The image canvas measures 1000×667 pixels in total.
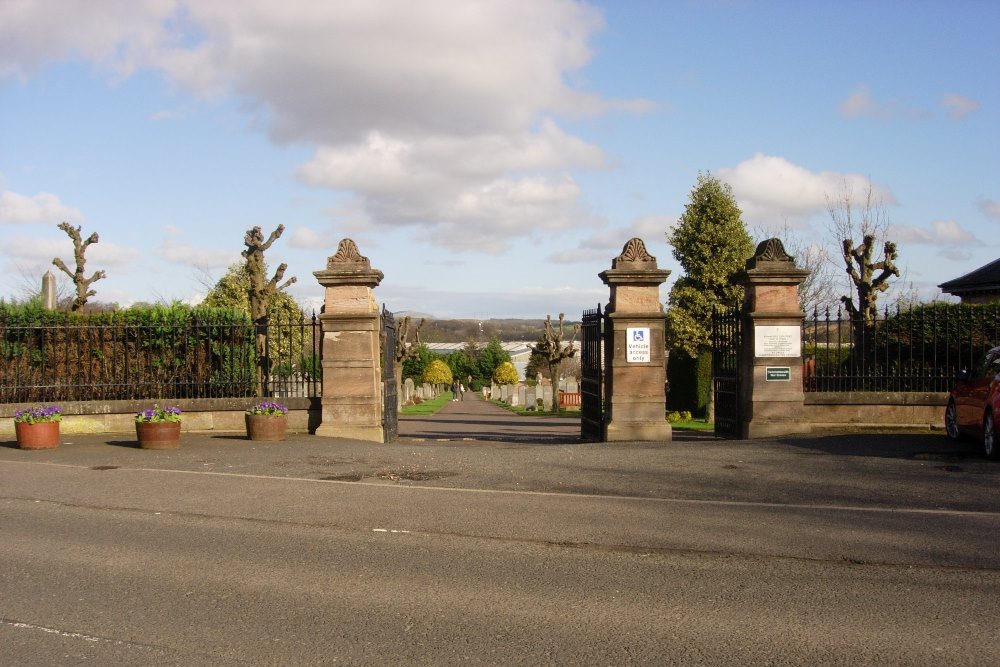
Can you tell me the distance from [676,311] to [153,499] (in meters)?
22.6

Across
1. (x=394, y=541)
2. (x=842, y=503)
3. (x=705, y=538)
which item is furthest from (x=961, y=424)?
(x=394, y=541)

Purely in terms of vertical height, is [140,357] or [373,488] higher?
[140,357]

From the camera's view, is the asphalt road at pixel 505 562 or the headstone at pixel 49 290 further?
the headstone at pixel 49 290

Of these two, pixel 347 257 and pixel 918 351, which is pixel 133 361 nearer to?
pixel 347 257

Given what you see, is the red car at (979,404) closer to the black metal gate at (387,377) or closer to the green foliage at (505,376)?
the black metal gate at (387,377)

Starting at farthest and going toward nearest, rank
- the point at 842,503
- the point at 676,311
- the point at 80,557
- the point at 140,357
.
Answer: the point at 676,311, the point at 140,357, the point at 842,503, the point at 80,557

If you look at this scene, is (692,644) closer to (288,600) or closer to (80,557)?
(288,600)

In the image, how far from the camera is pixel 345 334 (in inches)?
605

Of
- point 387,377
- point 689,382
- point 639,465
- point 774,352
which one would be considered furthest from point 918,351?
point 689,382

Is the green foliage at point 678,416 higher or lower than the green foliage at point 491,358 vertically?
lower

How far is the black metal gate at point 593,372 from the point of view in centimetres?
1560

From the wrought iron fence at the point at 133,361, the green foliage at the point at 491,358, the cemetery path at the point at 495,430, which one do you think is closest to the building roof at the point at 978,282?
the cemetery path at the point at 495,430

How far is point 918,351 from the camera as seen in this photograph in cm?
1672

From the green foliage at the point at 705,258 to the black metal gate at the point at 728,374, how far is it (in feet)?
43.0
